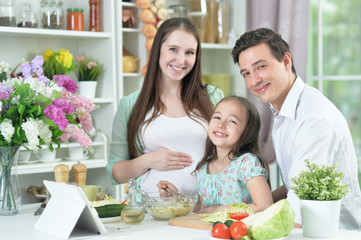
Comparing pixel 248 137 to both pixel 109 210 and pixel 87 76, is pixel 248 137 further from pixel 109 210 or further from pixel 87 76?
pixel 87 76

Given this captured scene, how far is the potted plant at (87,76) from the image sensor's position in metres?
3.27

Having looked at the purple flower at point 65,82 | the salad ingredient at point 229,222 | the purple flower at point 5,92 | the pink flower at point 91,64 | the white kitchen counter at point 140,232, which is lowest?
the white kitchen counter at point 140,232

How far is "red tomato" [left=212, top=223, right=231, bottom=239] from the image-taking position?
1421 millimetres

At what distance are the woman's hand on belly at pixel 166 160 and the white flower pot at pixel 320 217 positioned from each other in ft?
3.17

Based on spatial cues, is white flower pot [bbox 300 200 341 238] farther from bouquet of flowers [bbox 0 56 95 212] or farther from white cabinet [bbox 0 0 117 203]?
white cabinet [bbox 0 0 117 203]

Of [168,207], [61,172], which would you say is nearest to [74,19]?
[61,172]

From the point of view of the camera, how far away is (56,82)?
6.54 feet

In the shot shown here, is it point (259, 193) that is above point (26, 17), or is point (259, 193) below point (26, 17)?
below

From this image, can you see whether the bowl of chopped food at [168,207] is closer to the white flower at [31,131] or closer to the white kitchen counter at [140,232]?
the white kitchen counter at [140,232]

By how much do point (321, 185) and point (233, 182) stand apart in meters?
0.63

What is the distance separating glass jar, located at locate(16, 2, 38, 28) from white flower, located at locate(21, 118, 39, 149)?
1438mm

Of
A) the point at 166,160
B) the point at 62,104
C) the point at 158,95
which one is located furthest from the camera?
the point at 158,95

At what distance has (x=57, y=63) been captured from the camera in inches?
121

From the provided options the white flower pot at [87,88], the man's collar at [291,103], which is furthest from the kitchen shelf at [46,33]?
the man's collar at [291,103]
